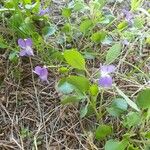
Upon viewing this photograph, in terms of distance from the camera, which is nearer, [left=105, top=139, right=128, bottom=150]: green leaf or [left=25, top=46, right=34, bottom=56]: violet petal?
[left=105, top=139, right=128, bottom=150]: green leaf

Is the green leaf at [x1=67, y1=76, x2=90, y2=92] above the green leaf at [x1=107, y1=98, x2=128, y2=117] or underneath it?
above

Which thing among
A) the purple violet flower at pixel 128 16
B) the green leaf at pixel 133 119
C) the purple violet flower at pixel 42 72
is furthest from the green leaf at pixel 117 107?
the purple violet flower at pixel 128 16

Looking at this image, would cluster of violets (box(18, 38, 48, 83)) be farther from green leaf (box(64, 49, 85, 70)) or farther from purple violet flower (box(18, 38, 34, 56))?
green leaf (box(64, 49, 85, 70))

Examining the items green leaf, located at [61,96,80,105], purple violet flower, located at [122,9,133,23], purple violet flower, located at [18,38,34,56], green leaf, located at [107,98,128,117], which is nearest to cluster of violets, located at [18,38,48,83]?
purple violet flower, located at [18,38,34,56]

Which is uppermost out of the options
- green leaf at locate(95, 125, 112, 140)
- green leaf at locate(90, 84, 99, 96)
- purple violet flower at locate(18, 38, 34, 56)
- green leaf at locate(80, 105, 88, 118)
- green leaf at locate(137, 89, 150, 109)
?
purple violet flower at locate(18, 38, 34, 56)

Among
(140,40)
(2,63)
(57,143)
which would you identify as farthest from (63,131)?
(140,40)

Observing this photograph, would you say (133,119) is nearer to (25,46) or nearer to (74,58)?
(74,58)

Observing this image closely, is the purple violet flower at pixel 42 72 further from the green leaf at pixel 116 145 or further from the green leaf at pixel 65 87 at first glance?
the green leaf at pixel 116 145

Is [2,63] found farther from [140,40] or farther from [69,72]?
[140,40]
